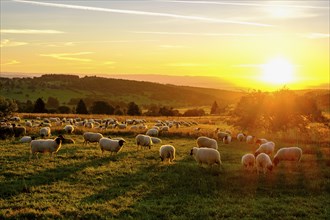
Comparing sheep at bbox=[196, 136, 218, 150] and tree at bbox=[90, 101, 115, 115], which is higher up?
tree at bbox=[90, 101, 115, 115]

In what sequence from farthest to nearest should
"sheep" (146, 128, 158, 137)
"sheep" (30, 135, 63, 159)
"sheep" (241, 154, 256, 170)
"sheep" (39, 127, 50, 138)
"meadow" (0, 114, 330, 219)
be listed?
"sheep" (146, 128, 158, 137), "sheep" (39, 127, 50, 138), "sheep" (30, 135, 63, 159), "sheep" (241, 154, 256, 170), "meadow" (0, 114, 330, 219)

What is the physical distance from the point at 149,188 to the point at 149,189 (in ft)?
0.41

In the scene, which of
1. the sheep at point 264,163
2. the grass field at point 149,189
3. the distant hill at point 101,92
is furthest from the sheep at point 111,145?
the distant hill at point 101,92

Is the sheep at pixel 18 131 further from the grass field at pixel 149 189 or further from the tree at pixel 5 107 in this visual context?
the tree at pixel 5 107

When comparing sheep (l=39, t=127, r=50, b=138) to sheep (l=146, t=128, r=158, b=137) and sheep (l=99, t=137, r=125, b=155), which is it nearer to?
sheep (l=146, t=128, r=158, b=137)

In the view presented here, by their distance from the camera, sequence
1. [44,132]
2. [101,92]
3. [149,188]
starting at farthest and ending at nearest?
[101,92]
[44,132]
[149,188]

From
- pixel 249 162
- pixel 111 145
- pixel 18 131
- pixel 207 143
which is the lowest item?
pixel 249 162

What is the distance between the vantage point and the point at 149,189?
16094 millimetres

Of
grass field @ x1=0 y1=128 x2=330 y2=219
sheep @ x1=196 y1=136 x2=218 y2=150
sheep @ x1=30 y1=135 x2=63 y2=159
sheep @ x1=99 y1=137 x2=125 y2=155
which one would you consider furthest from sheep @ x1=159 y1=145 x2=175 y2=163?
sheep @ x1=30 y1=135 x2=63 y2=159

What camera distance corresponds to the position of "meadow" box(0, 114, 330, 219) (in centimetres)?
1312

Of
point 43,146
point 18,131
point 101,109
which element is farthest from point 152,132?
point 101,109

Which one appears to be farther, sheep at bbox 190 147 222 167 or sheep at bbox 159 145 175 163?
sheep at bbox 159 145 175 163

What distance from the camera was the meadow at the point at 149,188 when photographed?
43.1 ft

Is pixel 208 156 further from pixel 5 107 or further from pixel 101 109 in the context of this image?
pixel 101 109
